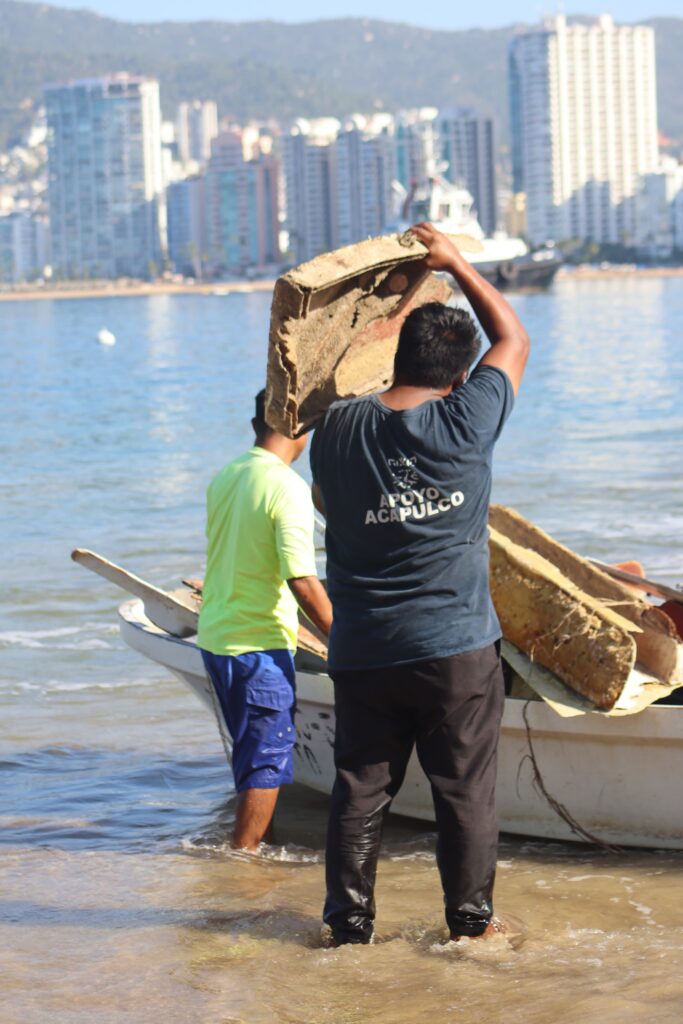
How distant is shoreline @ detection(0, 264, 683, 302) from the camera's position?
510 ft

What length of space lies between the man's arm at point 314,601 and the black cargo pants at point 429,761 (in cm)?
52

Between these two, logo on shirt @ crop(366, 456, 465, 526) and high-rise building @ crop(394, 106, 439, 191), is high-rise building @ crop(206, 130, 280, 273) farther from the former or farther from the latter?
logo on shirt @ crop(366, 456, 465, 526)

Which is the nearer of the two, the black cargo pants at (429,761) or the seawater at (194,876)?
the black cargo pants at (429,761)

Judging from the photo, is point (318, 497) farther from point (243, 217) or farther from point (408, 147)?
point (243, 217)

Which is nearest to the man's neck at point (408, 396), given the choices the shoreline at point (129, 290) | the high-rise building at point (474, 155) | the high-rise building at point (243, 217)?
the shoreline at point (129, 290)

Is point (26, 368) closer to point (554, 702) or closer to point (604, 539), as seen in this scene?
point (604, 539)

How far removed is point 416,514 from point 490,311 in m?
0.54

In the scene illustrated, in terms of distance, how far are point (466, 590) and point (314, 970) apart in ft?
3.79

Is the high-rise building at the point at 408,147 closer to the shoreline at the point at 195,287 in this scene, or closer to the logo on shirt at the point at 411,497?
A: the shoreline at the point at 195,287

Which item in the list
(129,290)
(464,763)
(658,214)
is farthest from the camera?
(658,214)

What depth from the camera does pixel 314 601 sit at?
4254 millimetres

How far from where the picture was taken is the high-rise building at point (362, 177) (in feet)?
569

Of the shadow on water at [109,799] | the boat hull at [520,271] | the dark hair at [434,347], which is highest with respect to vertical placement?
the boat hull at [520,271]

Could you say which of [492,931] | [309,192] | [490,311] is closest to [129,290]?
[309,192]
